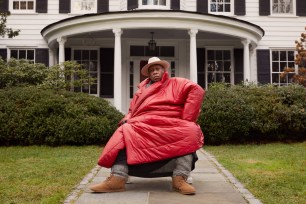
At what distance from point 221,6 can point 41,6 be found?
7031 mm

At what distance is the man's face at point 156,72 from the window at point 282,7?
13.0m

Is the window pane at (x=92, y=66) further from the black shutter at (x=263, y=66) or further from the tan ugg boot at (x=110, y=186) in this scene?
the tan ugg boot at (x=110, y=186)

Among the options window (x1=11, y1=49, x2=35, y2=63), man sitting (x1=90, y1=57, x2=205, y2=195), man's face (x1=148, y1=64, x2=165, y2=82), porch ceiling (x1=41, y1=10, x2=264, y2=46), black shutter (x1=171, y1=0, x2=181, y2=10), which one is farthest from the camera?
window (x1=11, y1=49, x2=35, y2=63)

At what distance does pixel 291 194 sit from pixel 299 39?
42.4 ft

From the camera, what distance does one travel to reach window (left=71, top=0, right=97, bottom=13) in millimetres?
16703

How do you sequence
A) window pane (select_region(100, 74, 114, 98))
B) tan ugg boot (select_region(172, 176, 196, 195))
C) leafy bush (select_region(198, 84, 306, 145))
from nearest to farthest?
tan ugg boot (select_region(172, 176, 196, 195)), leafy bush (select_region(198, 84, 306, 145)), window pane (select_region(100, 74, 114, 98))

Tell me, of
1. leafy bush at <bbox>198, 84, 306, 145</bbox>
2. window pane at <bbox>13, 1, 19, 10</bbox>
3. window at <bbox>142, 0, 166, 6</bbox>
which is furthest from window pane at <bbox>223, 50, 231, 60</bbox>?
window pane at <bbox>13, 1, 19, 10</bbox>

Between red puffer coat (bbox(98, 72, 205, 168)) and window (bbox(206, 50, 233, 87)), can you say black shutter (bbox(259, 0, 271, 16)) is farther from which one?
red puffer coat (bbox(98, 72, 205, 168))

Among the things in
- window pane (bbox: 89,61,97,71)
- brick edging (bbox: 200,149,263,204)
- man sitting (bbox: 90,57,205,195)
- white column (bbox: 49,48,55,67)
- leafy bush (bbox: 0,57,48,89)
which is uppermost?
white column (bbox: 49,48,55,67)

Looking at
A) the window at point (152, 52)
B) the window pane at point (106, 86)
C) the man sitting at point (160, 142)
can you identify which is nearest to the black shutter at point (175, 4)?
the window at point (152, 52)

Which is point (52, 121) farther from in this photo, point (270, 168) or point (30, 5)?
point (30, 5)

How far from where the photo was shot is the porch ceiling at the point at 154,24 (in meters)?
13.3

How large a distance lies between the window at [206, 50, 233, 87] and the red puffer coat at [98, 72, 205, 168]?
37.1 feet

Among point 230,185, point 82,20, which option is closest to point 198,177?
point 230,185
